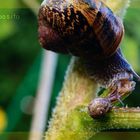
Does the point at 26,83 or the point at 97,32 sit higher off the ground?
the point at 97,32

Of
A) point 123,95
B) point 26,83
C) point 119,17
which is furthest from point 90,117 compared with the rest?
point 26,83

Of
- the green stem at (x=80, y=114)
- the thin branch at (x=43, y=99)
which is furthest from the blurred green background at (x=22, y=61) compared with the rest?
the green stem at (x=80, y=114)

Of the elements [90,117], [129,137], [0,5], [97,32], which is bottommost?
[129,137]

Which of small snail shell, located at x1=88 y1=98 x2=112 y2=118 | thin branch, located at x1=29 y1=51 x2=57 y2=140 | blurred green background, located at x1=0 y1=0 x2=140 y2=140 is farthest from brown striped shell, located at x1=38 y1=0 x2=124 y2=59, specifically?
thin branch, located at x1=29 y1=51 x2=57 y2=140

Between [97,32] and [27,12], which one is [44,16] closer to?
[97,32]

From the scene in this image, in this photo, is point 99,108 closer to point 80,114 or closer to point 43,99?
point 80,114

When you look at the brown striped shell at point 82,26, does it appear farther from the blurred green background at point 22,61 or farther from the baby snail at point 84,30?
the blurred green background at point 22,61

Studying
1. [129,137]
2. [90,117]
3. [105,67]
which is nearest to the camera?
[90,117]
